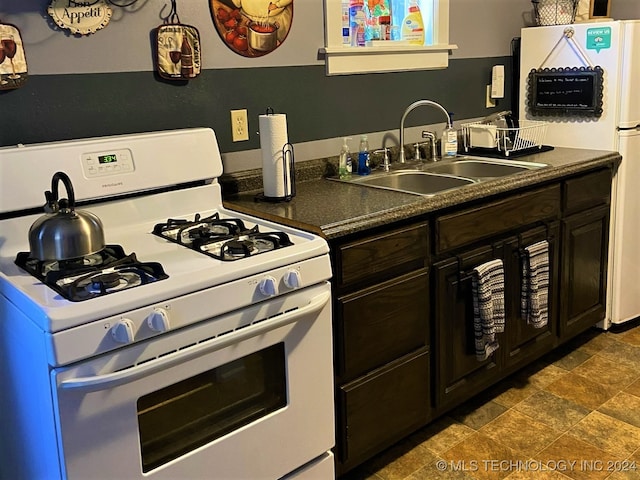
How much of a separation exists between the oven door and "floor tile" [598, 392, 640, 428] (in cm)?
123

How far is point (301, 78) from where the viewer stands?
2.60m

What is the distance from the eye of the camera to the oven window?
1.59m

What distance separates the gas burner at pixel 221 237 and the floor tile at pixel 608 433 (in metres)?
1.38

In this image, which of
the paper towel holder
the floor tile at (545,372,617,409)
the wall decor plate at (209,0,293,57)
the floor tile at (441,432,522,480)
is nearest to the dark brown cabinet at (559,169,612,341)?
the floor tile at (545,372,617,409)

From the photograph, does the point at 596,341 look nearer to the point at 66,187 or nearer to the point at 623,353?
the point at 623,353

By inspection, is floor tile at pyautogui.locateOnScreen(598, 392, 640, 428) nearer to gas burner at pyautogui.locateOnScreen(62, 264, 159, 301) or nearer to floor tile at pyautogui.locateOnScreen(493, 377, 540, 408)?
floor tile at pyautogui.locateOnScreen(493, 377, 540, 408)

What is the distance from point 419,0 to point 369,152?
2.56 ft

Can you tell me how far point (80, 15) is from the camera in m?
2.02

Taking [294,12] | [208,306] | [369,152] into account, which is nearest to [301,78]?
[294,12]

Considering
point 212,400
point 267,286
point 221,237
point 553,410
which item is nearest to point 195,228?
point 221,237

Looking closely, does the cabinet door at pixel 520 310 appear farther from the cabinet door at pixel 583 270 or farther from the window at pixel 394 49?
the window at pixel 394 49

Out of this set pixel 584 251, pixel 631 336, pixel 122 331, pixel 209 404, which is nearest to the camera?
pixel 122 331

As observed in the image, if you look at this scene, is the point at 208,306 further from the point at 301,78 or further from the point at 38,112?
the point at 301,78

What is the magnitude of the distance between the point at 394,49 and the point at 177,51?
1037 mm
